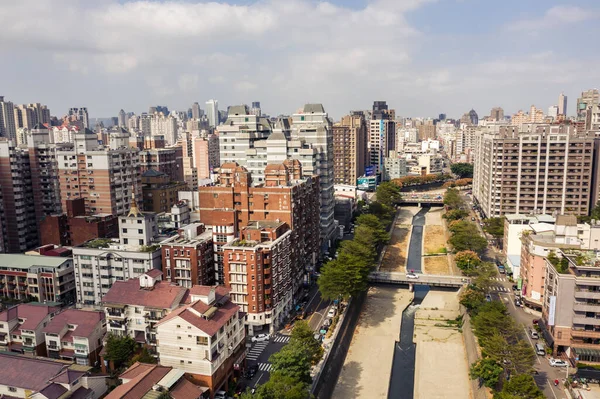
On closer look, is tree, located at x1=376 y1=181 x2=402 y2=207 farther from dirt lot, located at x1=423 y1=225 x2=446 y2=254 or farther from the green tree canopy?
the green tree canopy

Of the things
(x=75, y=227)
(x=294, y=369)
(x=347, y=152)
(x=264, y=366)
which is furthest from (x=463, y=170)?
(x=294, y=369)

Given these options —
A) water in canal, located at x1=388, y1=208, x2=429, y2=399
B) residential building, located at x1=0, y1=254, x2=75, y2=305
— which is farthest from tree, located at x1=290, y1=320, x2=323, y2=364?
residential building, located at x1=0, y1=254, x2=75, y2=305

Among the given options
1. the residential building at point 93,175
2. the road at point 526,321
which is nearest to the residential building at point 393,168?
the road at point 526,321

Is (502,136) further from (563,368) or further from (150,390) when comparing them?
(150,390)

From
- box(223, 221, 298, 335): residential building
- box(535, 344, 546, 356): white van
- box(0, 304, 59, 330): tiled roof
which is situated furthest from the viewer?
box(223, 221, 298, 335): residential building

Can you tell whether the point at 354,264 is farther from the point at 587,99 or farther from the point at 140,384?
the point at 587,99

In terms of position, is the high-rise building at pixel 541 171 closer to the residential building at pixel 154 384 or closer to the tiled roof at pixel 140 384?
the residential building at pixel 154 384

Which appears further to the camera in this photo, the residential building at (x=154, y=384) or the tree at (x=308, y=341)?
the tree at (x=308, y=341)

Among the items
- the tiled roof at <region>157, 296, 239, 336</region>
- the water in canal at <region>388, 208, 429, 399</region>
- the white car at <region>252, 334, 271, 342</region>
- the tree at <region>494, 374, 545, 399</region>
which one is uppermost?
the tiled roof at <region>157, 296, 239, 336</region>
